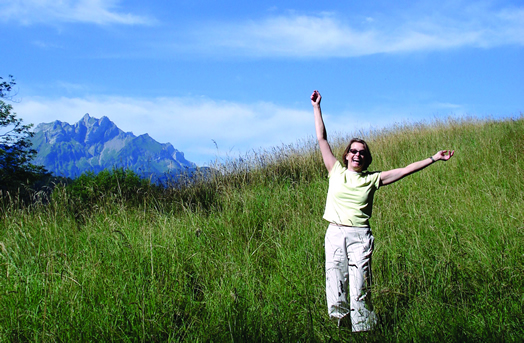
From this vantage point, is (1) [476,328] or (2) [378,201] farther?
(2) [378,201]

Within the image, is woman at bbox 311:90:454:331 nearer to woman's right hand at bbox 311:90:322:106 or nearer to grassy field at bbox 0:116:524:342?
grassy field at bbox 0:116:524:342

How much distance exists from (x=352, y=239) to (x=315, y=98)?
4.75 ft

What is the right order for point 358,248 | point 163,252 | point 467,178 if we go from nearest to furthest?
1. point 358,248
2. point 163,252
3. point 467,178

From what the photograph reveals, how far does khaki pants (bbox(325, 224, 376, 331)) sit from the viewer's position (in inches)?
116

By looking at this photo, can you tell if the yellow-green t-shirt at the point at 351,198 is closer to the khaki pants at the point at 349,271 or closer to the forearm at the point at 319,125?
the khaki pants at the point at 349,271

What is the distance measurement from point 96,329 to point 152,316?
1.20ft

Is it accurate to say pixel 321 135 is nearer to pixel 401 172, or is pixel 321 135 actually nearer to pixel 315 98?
pixel 315 98

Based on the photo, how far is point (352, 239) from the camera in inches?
121

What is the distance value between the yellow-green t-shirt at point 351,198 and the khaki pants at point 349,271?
85mm

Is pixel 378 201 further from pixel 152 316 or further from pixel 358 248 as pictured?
pixel 152 316

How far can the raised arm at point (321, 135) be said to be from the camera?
3.45 metres

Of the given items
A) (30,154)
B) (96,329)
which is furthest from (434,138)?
(30,154)

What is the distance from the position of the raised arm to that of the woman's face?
164 millimetres

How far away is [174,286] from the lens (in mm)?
3217
